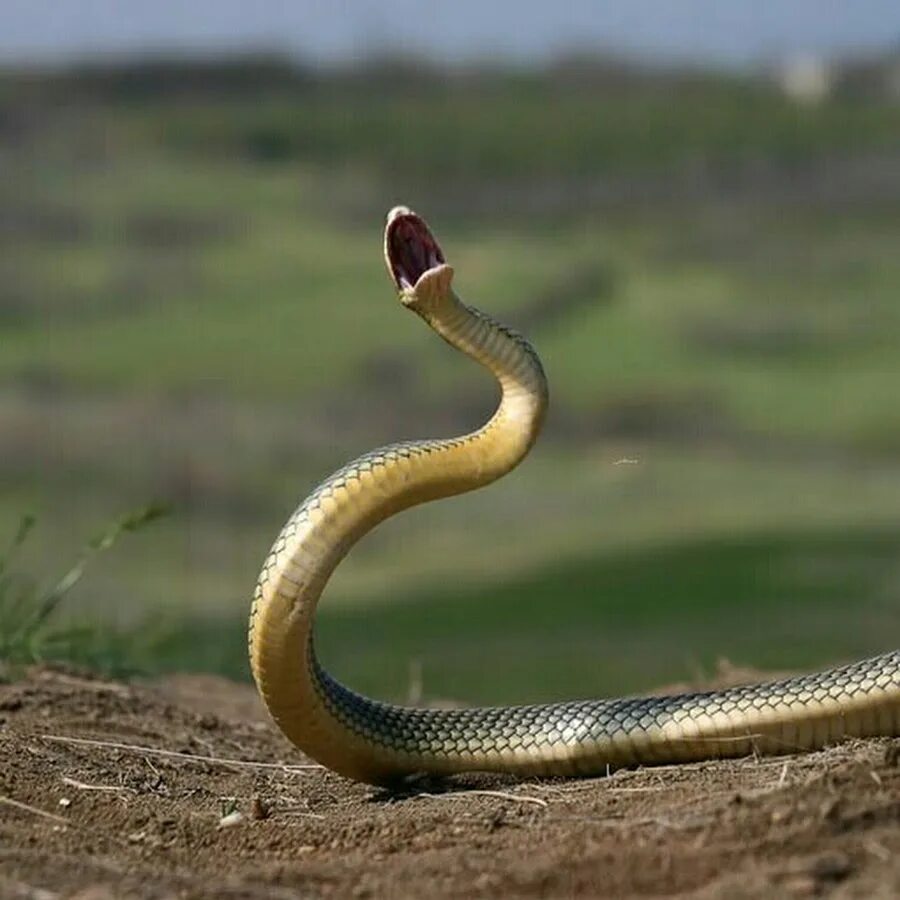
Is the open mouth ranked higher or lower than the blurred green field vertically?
higher

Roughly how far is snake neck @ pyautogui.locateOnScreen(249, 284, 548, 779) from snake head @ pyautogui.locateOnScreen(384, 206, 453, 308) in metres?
0.03

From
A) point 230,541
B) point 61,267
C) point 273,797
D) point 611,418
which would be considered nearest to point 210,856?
point 273,797

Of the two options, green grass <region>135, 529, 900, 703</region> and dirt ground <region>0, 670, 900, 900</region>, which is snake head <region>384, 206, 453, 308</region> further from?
green grass <region>135, 529, 900, 703</region>

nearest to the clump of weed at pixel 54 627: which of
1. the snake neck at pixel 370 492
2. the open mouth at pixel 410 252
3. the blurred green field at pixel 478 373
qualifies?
the snake neck at pixel 370 492

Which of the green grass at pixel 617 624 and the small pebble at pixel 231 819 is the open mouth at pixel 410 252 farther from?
the green grass at pixel 617 624

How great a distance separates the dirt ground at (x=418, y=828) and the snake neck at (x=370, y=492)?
382mm

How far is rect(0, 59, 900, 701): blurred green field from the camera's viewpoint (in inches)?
730

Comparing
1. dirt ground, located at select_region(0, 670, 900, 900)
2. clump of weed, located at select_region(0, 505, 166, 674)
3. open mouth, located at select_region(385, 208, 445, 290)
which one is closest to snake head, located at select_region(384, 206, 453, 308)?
open mouth, located at select_region(385, 208, 445, 290)

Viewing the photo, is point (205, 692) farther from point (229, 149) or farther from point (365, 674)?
point (229, 149)

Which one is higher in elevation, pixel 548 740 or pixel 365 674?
pixel 548 740

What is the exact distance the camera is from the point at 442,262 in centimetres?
615

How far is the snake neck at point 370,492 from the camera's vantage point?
601cm

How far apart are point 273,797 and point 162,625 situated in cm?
408

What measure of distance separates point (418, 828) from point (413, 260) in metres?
1.63
